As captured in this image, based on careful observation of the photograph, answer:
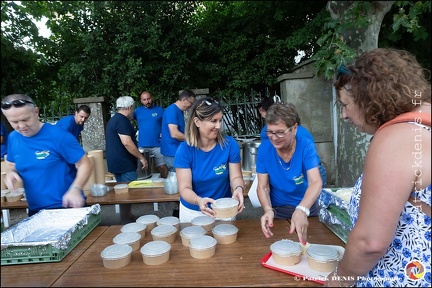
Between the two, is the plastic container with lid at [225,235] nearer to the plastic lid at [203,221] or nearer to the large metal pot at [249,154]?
the plastic lid at [203,221]

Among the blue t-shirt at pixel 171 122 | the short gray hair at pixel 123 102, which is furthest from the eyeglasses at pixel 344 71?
the blue t-shirt at pixel 171 122

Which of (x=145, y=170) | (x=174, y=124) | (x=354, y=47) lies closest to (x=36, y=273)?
(x=145, y=170)

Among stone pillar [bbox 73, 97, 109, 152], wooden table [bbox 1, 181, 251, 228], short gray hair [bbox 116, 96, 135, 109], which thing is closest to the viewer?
stone pillar [bbox 73, 97, 109, 152]

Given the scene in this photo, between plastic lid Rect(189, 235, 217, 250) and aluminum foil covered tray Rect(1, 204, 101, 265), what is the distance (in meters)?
0.69

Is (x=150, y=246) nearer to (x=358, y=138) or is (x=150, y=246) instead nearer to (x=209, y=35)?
(x=358, y=138)

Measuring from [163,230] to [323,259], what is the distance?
926 millimetres

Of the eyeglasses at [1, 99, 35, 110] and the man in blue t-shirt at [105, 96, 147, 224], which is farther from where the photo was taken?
the man in blue t-shirt at [105, 96, 147, 224]

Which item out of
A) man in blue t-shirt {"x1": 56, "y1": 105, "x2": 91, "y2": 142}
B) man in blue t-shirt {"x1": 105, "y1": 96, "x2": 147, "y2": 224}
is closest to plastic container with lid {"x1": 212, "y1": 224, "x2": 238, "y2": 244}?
man in blue t-shirt {"x1": 56, "y1": 105, "x2": 91, "y2": 142}

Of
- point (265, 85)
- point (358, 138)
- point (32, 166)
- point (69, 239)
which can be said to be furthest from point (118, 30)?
point (265, 85)

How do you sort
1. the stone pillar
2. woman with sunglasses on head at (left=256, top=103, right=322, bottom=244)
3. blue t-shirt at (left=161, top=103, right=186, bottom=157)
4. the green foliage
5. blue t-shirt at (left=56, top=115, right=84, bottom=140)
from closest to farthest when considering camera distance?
the green foliage
blue t-shirt at (left=56, top=115, right=84, bottom=140)
the stone pillar
woman with sunglasses on head at (left=256, top=103, right=322, bottom=244)
blue t-shirt at (left=161, top=103, right=186, bottom=157)

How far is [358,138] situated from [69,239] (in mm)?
4406

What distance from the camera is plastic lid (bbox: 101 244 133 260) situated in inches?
58.4

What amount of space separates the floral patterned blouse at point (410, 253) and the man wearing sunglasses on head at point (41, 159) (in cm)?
129

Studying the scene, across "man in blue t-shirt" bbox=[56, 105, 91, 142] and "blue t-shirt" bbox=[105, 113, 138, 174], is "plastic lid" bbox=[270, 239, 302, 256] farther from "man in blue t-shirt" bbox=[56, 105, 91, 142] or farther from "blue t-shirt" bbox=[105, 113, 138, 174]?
"blue t-shirt" bbox=[105, 113, 138, 174]
